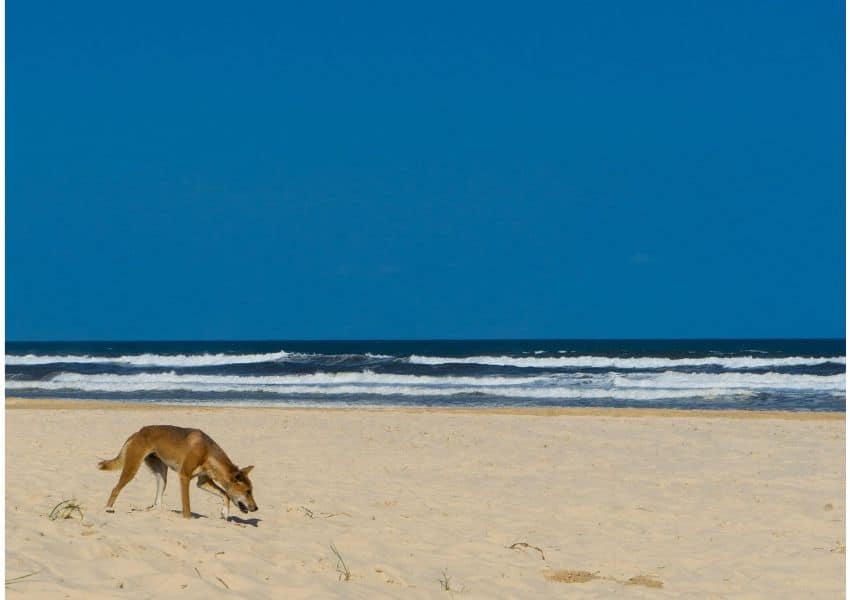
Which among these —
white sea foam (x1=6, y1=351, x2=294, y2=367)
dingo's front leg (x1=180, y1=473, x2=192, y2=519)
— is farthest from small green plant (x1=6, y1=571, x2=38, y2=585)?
white sea foam (x1=6, y1=351, x2=294, y2=367)

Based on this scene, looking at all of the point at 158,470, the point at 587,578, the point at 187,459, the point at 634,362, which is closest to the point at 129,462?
the point at 158,470

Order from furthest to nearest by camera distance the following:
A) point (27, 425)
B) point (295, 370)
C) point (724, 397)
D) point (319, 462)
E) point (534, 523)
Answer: point (295, 370), point (724, 397), point (27, 425), point (319, 462), point (534, 523)

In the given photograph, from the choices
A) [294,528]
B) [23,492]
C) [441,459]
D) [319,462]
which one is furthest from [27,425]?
[294,528]

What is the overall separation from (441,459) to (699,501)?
3717 mm

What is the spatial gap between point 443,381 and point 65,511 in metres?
27.5

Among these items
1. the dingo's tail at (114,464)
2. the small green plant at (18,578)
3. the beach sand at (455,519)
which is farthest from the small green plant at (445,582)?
the dingo's tail at (114,464)

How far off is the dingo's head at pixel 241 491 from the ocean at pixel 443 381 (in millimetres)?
17605

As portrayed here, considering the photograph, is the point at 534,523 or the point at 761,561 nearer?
the point at 761,561

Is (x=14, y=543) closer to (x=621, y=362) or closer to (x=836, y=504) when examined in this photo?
(x=836, y=504)

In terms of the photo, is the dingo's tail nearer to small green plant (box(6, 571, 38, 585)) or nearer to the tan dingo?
the tan dingo

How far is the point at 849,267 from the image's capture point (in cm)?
611

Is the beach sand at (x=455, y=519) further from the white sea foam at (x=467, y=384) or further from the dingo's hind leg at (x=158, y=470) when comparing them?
the white sea foam at (x=467, y=384)

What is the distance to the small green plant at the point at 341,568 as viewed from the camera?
676 centimetres

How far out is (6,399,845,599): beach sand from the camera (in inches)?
260
